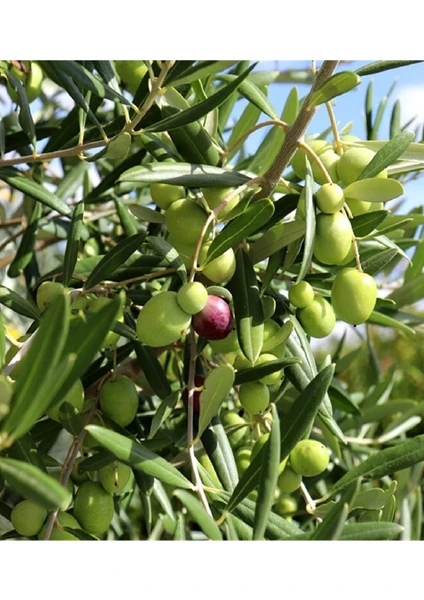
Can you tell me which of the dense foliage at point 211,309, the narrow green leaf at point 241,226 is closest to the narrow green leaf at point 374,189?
the dense foliage at point 211,309

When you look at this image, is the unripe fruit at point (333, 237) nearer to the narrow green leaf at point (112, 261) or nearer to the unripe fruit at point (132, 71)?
the narrow green leaf at point (112, 261)

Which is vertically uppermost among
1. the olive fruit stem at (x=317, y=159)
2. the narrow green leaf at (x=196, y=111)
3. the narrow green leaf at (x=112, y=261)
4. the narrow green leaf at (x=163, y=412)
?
the narrow green leaf at (x=196, y=111)

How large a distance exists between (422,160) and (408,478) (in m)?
0.56

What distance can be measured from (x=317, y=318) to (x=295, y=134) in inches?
8.8

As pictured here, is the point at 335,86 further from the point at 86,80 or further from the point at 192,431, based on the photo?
the point at 192,431

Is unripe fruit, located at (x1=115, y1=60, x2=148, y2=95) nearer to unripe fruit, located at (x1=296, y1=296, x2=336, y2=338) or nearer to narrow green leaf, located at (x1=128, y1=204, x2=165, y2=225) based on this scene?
narrow green leaf, located at (x1=128, y1=204, x2=165, y2=225)

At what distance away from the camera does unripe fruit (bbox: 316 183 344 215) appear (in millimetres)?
755

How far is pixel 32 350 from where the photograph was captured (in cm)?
52

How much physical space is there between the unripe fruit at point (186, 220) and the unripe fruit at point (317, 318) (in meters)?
0.17

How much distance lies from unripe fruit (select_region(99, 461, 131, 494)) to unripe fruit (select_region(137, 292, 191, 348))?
181 mm

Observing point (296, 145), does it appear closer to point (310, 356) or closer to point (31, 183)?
point (310, 356)

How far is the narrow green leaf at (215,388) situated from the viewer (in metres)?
0.75
